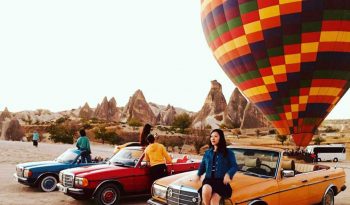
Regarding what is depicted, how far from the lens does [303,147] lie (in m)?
21.7

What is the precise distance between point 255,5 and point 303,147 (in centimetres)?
836

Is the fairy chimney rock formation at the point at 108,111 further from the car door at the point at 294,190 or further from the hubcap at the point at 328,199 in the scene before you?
the car door at the point at 294,190

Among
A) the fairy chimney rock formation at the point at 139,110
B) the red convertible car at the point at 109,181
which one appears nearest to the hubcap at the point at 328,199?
the red convertible car at the point at 109,181

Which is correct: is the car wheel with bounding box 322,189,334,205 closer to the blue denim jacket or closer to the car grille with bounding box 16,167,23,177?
the blue denim jacket

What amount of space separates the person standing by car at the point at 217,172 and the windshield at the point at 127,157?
12.2 feet

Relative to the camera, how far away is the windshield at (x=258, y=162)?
7.58 meters

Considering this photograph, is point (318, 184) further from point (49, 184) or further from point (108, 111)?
point (108, 111)

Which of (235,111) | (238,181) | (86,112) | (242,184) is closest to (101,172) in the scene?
(238,181)

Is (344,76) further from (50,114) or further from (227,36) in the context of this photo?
(50,114)

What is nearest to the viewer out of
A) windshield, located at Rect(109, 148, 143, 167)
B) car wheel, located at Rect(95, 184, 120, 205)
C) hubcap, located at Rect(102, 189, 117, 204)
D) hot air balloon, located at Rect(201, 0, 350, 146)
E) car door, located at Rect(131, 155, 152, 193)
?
car wheel, located at Rect(95, 184, 120, 205)

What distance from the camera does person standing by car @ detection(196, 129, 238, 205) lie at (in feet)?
20.3

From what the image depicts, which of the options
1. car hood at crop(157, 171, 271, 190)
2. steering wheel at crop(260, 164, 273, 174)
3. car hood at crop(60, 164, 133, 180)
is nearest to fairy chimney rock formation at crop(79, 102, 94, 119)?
→ car hood at crop(60, 164, 133, 180)

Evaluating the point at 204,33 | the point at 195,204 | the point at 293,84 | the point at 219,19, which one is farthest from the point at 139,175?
the point at 204,33

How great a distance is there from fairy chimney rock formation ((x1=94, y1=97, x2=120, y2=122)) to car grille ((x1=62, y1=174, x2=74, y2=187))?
13183 cm
